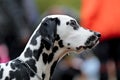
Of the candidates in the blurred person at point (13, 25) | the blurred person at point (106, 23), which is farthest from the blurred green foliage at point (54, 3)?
the blurred person at point (106, 23)

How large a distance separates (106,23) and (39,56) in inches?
118

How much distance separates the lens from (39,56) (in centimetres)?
739

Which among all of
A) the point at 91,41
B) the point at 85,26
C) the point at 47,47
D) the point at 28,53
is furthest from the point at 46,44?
the point at 85,26

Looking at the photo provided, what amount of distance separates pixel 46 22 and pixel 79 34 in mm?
303

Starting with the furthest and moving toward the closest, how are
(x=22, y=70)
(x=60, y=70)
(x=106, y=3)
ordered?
(x=60, y=70) < (x=106, y=3) < (x=22, y=70)

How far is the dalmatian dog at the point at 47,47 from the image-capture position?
7.29m

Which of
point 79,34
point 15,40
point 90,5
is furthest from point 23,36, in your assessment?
point 79,34

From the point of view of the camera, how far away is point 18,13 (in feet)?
37.7

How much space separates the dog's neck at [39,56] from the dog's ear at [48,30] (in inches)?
1.7

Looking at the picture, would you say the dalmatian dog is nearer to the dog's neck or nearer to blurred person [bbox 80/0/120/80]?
the dog's neck

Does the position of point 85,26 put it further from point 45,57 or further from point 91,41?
point 45,57

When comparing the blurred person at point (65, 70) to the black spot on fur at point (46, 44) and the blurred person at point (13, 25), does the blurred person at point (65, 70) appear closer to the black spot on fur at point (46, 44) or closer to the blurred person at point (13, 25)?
the blurred person at point (13, 25)

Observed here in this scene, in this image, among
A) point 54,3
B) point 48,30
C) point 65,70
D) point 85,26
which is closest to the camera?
point 48,30

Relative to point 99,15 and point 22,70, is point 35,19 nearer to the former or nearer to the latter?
point 99,15
